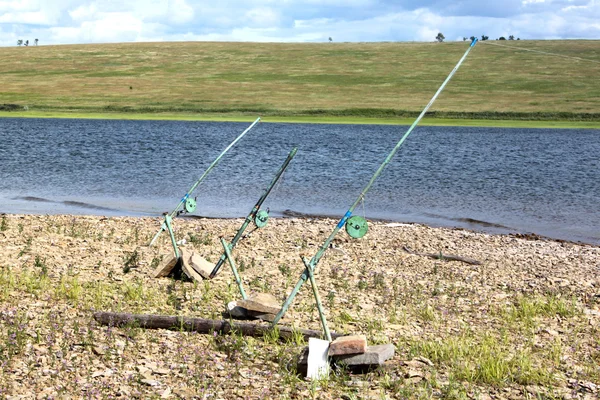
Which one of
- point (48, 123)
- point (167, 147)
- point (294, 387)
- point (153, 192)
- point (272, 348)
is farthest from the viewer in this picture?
point (48, 123)

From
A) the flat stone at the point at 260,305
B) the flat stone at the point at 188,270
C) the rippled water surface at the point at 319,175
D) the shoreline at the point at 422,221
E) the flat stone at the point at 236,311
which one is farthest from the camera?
the rippled water surface at the point at 319,175

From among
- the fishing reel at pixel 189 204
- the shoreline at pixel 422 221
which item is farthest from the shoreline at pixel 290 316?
the shoreline at pixel 422 221

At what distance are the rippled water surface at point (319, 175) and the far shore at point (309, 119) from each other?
1025cm

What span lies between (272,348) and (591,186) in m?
25.7

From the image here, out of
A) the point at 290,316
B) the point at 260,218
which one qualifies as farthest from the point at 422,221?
the point at 290,316

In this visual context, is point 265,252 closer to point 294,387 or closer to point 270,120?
point 294,387

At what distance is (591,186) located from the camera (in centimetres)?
3116

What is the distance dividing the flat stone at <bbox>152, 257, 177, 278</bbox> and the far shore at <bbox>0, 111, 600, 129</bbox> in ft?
199

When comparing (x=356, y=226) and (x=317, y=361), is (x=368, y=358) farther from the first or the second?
(x=356, y=226)

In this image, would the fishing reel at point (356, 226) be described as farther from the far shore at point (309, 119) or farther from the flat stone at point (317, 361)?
the far shore at point (309, 119)

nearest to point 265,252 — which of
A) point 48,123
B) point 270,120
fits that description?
point 48,123

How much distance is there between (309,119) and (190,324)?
6581cm

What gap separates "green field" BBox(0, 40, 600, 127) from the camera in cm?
7794

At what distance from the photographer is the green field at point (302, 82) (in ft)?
Result: 256
